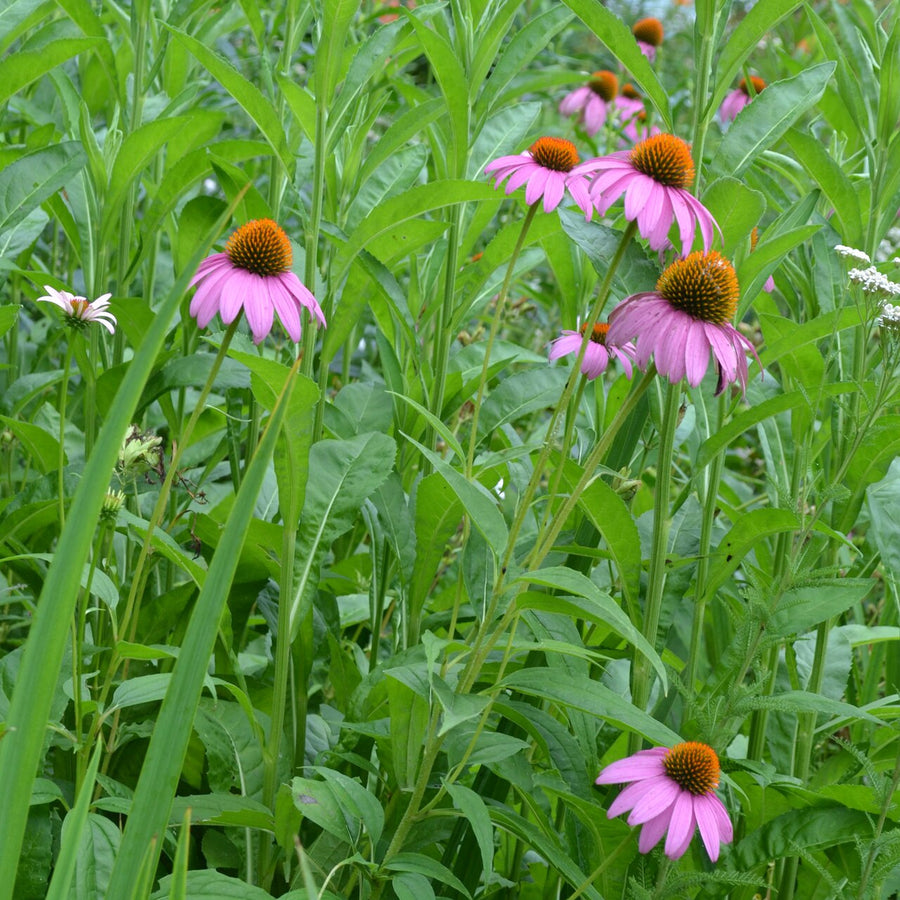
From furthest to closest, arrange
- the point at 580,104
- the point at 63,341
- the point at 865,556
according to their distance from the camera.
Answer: the point at 580,104 < the point at 63,341 < the point at 865,556

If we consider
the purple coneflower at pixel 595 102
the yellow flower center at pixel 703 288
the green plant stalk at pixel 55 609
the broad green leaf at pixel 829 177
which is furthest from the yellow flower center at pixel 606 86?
the green plant stalk at pixel 55 609

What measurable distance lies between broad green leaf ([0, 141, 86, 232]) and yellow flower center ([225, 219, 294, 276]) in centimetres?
42

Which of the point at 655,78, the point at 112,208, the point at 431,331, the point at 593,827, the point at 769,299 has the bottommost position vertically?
the point at 593,827

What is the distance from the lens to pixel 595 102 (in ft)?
12.7

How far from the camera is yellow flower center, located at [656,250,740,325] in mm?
1057

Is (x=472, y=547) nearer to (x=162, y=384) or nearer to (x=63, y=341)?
(x=162, y=384)

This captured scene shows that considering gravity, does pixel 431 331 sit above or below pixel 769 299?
below

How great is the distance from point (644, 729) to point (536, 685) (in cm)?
11

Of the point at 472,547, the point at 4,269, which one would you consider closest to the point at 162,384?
the point at 4,269

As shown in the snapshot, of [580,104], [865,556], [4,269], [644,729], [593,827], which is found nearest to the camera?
[644,729]

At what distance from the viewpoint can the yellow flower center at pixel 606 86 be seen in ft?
12.2

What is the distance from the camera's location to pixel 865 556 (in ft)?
6.02

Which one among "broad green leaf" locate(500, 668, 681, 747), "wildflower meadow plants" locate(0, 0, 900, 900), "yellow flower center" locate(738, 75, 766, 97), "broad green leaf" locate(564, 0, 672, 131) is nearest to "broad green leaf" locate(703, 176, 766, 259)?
"wildflower meadow plants" locate(0, 0, 900, 900)

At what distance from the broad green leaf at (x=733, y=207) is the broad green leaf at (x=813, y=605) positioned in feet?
1.33
